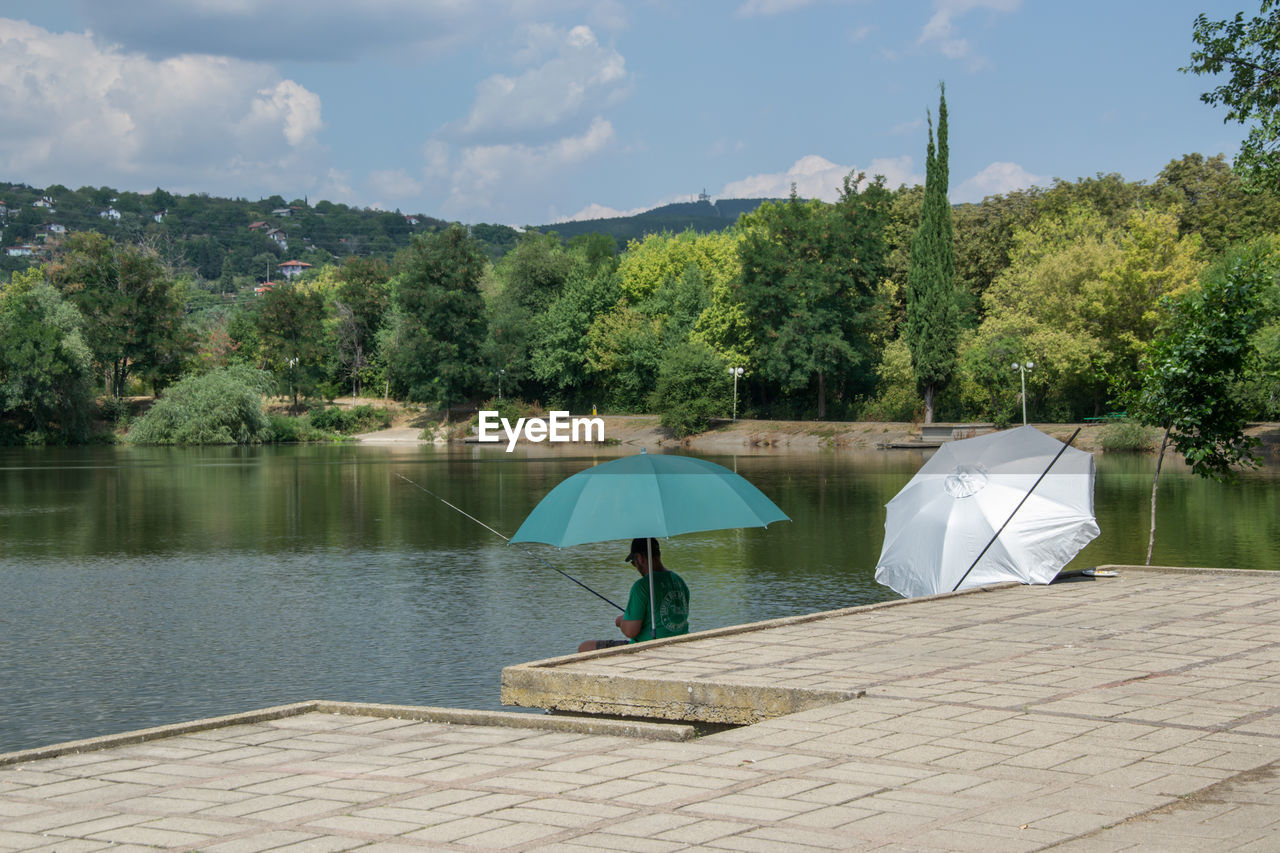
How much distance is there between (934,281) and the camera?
5928 centimetres

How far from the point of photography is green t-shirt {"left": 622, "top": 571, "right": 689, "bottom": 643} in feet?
32.4

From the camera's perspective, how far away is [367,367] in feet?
300

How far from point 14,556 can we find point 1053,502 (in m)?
18.5

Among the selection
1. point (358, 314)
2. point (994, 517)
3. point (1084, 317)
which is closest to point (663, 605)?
point (994, 517)

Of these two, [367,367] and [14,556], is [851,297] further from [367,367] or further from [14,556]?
[14,556]

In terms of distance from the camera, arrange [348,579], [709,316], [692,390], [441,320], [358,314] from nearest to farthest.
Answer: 1. [348,579]
2. [692,390]
3. [709,316]
4. [441,320]
5. [358,314]

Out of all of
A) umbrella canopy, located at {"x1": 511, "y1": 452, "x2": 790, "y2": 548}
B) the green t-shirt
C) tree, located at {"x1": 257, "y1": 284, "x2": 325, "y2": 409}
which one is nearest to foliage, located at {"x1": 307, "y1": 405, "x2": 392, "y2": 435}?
tree, located at {"x1": 257, "y1": 284, "x2": 325, "y2": 409}

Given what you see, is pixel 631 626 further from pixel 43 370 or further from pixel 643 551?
pixel 43 370

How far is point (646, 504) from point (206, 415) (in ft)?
211

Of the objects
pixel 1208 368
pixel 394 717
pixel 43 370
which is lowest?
pixel 394 717

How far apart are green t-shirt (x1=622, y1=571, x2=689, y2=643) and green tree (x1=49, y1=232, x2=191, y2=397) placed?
251ft

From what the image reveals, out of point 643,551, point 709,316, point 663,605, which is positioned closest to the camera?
point 643,551

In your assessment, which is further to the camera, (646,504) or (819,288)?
(819,288)

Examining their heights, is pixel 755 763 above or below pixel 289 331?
below
